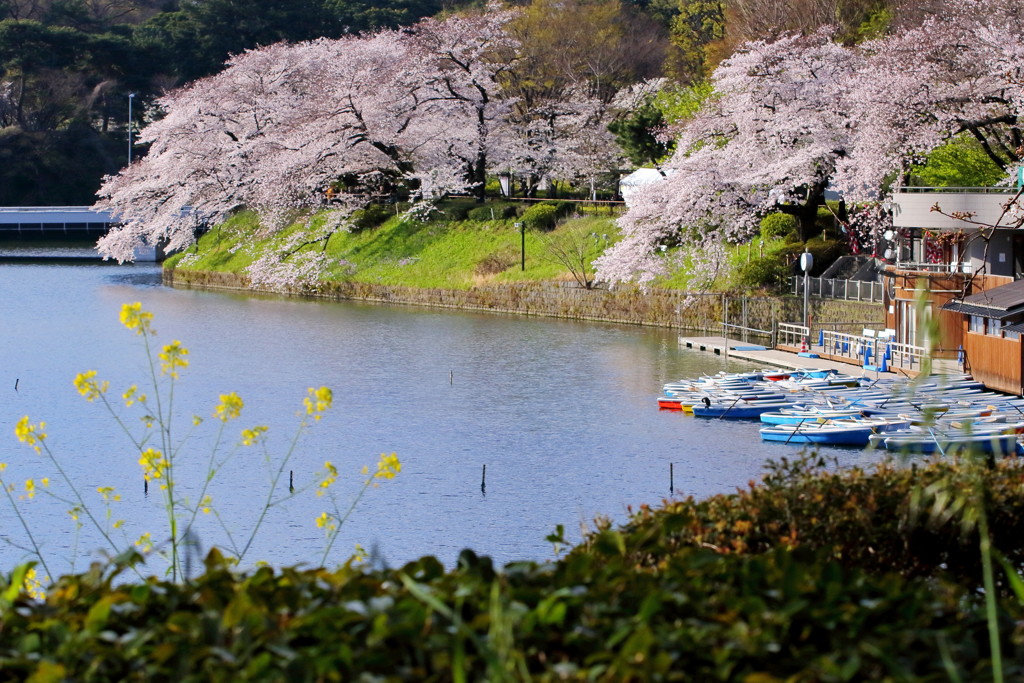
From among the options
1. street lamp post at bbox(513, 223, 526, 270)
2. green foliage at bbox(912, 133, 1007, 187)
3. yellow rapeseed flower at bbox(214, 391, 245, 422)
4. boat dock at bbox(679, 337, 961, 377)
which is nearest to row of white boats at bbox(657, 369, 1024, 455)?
boat dock at bbox(679, 337, 961, 377)

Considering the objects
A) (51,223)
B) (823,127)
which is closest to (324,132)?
(823,127)

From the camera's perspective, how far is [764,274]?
32.1 meters

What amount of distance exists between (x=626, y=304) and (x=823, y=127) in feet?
23.8

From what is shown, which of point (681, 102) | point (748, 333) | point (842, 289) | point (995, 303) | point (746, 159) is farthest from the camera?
point (681, 102)

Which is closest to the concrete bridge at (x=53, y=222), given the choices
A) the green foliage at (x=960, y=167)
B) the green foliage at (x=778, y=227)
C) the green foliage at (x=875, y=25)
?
the green foliage at (x=875, y=25)

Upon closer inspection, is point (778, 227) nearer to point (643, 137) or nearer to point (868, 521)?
point (643, 137)

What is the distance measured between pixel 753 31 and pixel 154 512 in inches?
1550

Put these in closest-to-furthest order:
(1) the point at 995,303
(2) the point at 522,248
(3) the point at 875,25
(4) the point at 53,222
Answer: (1) the point at 995,303 < (2) the point at 522,248 < (3) the point at 875,25 < (4) the point at 53,222

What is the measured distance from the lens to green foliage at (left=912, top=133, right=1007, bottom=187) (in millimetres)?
29250

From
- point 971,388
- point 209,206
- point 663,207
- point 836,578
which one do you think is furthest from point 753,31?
point 836,578

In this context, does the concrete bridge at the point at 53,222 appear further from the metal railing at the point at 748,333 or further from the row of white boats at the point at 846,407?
the row of white boats at the point at 846,407

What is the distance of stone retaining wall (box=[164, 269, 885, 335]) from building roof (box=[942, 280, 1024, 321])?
178 inches

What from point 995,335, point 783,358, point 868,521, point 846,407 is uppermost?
point 995,335

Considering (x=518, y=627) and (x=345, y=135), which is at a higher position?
(x=345, y=135)
